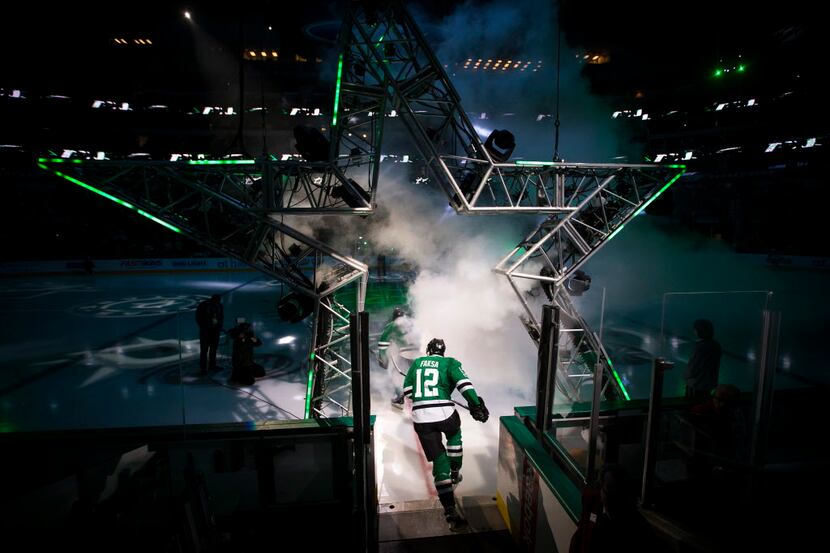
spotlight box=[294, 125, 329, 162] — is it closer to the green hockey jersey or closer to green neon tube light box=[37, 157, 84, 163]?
green neon tube light box=[37, 157, 84, 163]

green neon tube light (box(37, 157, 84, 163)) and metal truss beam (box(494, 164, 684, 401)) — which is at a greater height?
green neon tube light (box(37, 157, 84, 163))

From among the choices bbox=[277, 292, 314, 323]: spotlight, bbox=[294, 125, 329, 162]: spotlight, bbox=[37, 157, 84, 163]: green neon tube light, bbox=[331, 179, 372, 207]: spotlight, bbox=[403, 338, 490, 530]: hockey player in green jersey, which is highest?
bbox=[294, 125, 329, 162]: spotlight

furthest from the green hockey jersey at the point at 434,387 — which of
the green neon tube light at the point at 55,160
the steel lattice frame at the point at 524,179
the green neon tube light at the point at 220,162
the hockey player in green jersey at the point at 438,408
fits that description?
the green neon tube light at the point at 55,160

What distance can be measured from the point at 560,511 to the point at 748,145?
27.5 m

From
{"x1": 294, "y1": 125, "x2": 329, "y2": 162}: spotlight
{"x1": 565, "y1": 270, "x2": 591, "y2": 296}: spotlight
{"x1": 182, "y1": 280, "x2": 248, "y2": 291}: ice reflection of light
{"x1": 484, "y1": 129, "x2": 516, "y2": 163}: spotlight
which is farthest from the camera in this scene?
{"x1": 182, "y1": 280, "x2": 248, "y2": 291}: ice reflection of light

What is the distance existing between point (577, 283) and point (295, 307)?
4.53 metres

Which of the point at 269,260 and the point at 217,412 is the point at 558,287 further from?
the point at 217,412

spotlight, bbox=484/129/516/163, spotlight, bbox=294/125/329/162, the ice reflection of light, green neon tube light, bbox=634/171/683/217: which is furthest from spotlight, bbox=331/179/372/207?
the ice reflection of light

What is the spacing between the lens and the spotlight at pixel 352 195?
16.0 feet

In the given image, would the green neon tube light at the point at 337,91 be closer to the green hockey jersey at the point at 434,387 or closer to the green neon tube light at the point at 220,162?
the green neon tube light at the point at 220,162

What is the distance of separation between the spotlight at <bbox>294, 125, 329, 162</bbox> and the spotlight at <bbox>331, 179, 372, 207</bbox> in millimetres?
415

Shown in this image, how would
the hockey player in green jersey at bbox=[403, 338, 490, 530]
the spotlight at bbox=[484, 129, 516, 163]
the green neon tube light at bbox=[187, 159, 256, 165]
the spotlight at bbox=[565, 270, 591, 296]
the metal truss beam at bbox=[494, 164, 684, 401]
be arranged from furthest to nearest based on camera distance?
the spotlight at bbox=[565, 270, 591, 296], the metal truss beam at bbox=[494, 164, 684, 401], the spotlight at bbox=[484, 129, 516, 163], the green neon tube light at bbox=[187, 159, 256, 165], the hockey player in green jersey at bbox=[403, 338, 490, 530]

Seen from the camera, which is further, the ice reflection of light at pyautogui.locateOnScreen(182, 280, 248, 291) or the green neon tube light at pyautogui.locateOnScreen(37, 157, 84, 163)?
the ice reflection of light at pyautogui.locateOnScreen(182, 280, 248, 291)

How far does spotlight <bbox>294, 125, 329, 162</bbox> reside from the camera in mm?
4805
